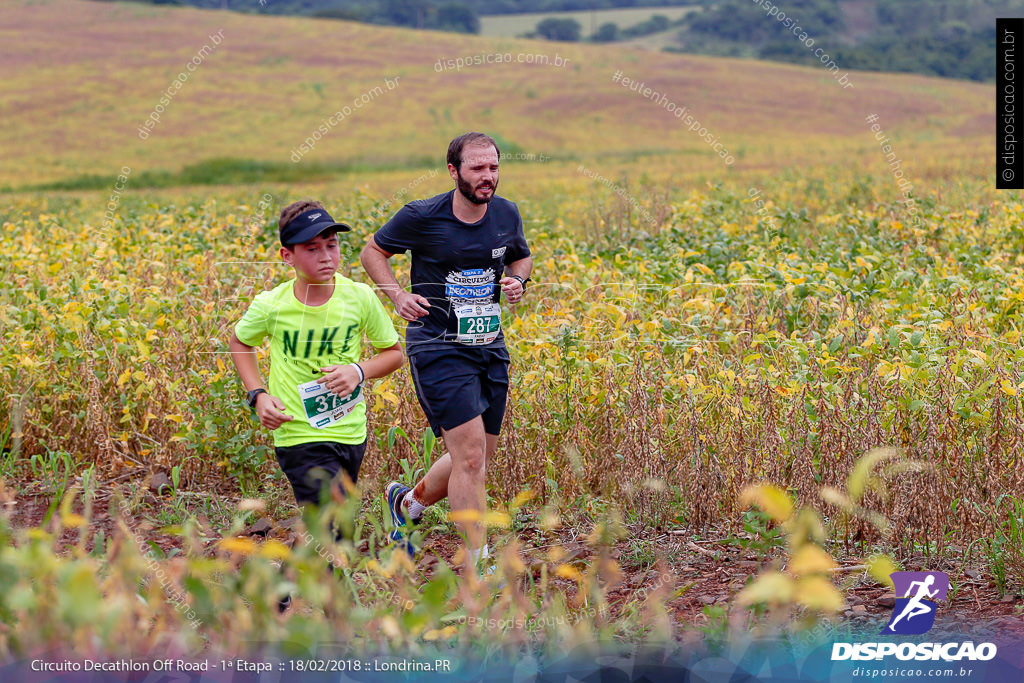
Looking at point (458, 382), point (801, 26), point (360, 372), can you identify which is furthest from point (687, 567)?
point (801, 26)

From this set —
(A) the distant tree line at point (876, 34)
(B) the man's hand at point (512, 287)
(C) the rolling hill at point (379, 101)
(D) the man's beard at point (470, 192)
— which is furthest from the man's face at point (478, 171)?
(A) the distant tree line at point (876, 34)

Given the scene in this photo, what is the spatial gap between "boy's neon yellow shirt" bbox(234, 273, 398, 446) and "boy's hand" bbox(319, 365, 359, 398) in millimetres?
67

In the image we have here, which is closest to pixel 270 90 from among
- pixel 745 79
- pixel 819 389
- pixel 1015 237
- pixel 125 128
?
pixel 125 128

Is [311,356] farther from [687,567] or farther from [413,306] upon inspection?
[687,567]

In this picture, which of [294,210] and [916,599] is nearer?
[916,599]

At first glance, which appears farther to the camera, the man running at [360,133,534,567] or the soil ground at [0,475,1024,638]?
the man running at [360,133,534,567]

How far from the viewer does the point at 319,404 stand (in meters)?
3.47

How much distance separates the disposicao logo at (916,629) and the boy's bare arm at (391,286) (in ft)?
5.96

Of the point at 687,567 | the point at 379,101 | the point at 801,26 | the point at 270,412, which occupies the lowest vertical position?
the point at 687,567

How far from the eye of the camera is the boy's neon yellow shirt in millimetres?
3482

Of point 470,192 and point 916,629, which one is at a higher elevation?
point 470,192

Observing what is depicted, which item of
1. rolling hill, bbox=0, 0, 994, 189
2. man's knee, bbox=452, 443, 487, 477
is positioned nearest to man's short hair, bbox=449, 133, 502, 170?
man's knee, bbox=452, 443, 487, 477

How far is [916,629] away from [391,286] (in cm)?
215

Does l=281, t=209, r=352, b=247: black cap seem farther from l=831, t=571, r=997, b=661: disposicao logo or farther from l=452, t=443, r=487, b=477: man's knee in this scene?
l=831, t=571, r=997, b=661: disposicao logo
